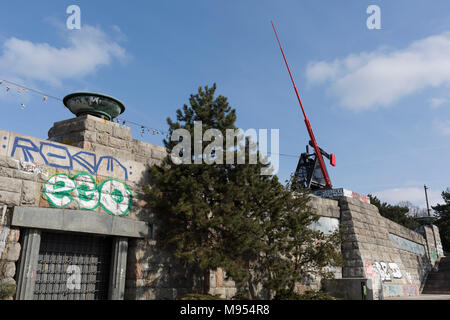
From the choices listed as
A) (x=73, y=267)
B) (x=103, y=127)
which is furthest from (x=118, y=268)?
(x=103, y=127)

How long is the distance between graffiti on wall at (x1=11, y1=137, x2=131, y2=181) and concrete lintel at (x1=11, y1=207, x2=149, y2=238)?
130 cm

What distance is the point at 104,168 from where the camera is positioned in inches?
444

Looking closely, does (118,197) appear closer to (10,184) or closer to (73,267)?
(73,267)

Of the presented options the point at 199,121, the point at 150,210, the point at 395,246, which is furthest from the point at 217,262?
the point at 395,246

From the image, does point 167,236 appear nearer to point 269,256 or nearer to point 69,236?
point 69,236

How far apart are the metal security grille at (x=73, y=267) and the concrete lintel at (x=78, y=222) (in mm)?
681

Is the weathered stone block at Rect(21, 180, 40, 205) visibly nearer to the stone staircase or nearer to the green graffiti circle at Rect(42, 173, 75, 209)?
the green graffiti circle at Rect(42, 173, 75, 209)

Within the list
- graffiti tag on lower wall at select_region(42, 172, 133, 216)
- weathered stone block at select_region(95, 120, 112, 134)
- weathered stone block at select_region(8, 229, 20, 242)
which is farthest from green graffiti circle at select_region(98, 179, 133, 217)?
weathered stone block at select_region(8, 229, 20, 242)

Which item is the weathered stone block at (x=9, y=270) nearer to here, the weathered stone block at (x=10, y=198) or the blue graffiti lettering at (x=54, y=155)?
Answer: the weathered stone block at (x=10, y=198)

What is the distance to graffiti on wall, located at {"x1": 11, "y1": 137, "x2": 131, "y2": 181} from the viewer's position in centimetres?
984

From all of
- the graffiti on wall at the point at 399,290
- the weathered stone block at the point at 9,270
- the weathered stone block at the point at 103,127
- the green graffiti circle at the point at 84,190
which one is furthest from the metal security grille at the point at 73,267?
the graffiti on wall at the point at 399,290

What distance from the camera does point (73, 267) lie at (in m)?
10.5

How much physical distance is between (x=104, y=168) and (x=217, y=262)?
4338mm

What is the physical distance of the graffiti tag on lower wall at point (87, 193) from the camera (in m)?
9.99
